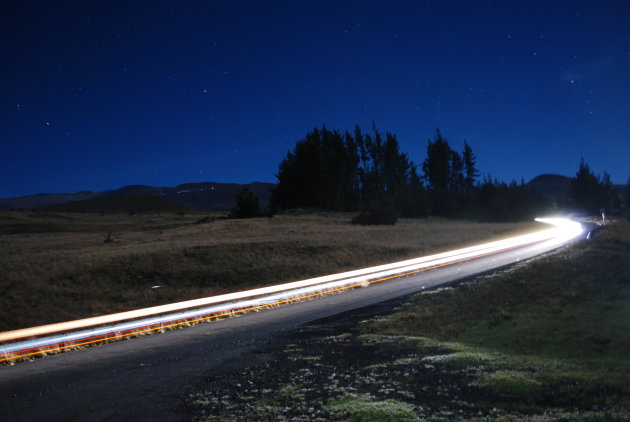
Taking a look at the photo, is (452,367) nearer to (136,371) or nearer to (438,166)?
(136,371)

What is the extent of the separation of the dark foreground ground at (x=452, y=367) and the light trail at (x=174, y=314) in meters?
4.34

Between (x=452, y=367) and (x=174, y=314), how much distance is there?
35.0 ft

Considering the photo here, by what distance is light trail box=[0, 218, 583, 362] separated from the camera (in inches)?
502

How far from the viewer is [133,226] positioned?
6862cm

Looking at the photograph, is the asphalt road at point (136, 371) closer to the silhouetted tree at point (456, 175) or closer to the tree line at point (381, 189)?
the tree line at point (381, 189)

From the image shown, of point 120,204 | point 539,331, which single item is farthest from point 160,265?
point 120,204

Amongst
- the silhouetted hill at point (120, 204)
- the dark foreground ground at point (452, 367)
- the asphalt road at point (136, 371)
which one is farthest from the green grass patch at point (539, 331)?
the silhouetted hill at point (120, 204)

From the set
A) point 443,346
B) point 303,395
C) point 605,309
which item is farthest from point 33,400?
point 605,309

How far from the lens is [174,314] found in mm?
16688

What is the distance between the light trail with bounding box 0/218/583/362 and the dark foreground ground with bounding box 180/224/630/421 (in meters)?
4.34

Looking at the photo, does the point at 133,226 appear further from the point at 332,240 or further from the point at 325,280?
the point at 325,280

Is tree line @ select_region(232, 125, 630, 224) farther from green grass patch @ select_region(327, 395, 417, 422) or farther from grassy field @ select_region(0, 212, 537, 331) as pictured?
green grass patch @ select_region(327, 395, 417, 422)

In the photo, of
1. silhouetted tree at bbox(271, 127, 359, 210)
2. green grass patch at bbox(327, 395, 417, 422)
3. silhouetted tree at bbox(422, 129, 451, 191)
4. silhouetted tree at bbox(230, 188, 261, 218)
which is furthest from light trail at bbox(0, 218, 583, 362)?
silhouetted tree at bbox(422, 129, 451, 191)

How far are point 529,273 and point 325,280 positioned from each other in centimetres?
858
